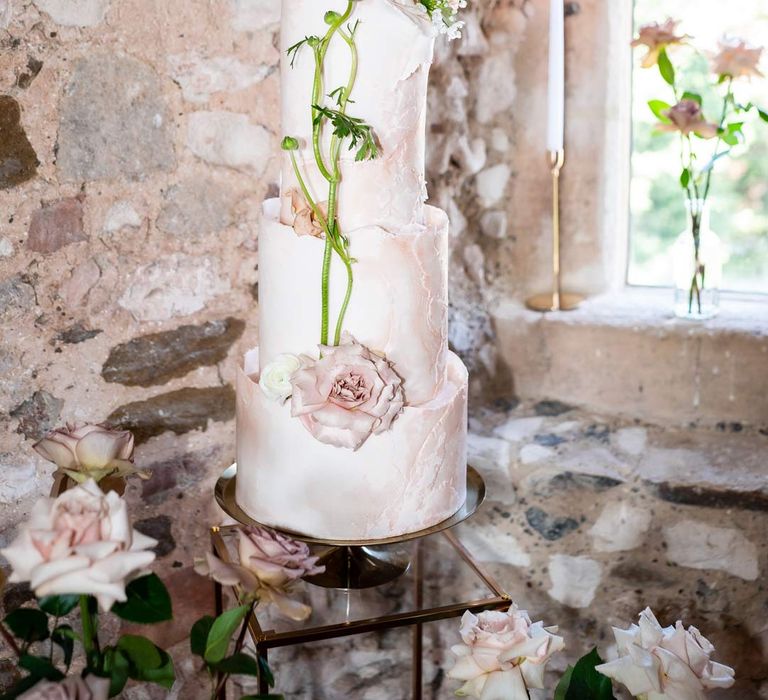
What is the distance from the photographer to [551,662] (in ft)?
5.83

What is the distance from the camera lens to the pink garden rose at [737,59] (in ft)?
5.88

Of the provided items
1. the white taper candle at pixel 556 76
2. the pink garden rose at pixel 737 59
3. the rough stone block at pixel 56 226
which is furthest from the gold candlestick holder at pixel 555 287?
the rough stone block at pixel 56 226

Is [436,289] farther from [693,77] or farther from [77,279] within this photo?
[693,77]

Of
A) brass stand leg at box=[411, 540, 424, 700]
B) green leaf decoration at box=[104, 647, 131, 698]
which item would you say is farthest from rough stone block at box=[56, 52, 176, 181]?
green leaf decoration at box=[104, 647, 131, 698]

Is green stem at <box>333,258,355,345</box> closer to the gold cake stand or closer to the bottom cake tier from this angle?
the bottom cake tier

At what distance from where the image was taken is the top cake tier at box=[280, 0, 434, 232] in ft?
3.63

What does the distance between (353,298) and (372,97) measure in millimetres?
212

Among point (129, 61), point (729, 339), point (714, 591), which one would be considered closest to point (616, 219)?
point (729, 339)

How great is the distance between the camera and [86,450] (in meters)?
1.06

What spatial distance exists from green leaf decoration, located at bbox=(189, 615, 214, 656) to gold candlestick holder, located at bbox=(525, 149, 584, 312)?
118 cm

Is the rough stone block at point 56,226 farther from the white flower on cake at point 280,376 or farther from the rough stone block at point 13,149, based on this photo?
the white flower on cake at point 280,376

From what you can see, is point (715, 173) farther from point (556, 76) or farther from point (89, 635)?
point (89, 635)

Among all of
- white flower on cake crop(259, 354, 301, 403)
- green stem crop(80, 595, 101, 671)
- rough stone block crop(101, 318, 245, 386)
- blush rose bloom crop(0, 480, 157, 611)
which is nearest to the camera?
blush rose bloom crop(0, 480, 157, 611)

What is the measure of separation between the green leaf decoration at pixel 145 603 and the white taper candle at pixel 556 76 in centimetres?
125
